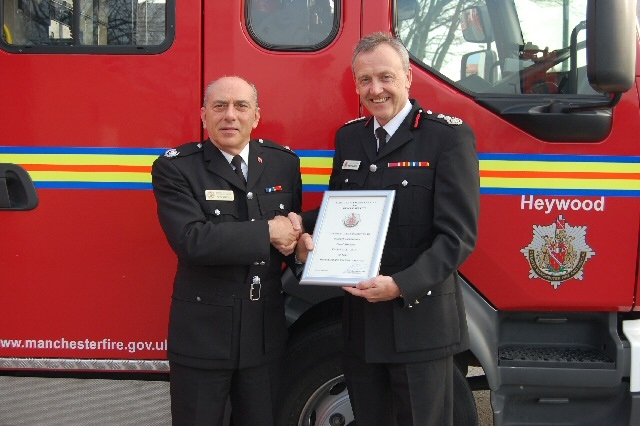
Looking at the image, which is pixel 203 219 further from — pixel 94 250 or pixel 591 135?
pixel 591 135

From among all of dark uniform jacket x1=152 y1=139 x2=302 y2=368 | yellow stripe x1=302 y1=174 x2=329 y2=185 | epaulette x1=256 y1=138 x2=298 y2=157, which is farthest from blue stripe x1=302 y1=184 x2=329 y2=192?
dark uniform jacket x1=152 y1=139 x2=302 y2=368

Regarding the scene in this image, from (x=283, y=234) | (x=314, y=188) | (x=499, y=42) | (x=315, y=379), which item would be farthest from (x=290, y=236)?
(x=499, y=42)

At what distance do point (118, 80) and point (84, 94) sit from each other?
0.48 feet

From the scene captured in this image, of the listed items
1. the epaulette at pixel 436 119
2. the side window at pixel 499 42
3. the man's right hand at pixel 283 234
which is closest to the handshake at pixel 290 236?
the man's right hand at pixel 283 234

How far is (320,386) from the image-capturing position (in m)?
2.73

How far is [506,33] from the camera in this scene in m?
2.71

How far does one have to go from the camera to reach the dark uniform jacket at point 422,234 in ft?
6.79

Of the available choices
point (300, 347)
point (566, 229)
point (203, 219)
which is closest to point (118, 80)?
point (203, 219)

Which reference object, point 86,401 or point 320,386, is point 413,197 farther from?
point 86,401

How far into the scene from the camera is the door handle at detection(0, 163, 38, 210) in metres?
2.71

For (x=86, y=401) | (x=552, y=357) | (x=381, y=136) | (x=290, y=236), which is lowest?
(x=86, y=401)

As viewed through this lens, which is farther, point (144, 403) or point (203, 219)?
point (144, 403)

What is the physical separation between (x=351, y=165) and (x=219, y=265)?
0.56 metres

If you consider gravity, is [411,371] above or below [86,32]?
below
